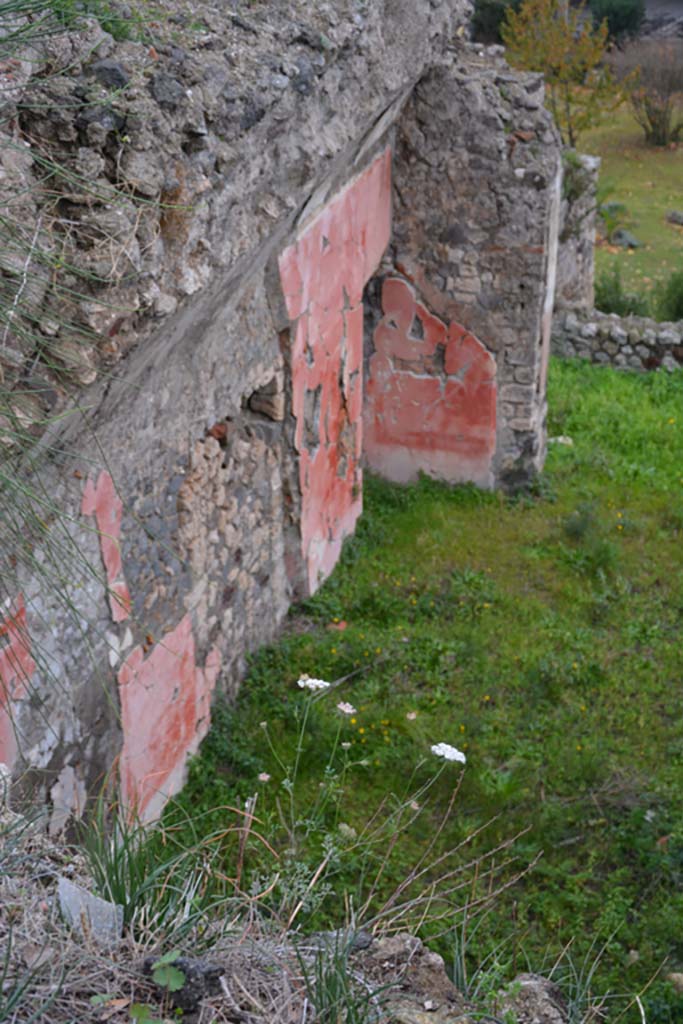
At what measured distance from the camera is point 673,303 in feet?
31.5

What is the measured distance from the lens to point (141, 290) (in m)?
→ 3.12

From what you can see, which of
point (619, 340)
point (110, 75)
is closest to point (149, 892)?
point (110, 75)

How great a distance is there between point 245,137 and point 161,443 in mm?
1081

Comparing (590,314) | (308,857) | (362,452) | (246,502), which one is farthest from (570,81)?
(308,857)

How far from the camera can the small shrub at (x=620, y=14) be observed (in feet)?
64.7

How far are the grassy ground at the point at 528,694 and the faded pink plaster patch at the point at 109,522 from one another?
1070mm

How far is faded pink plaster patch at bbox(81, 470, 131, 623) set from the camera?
11.5 feet

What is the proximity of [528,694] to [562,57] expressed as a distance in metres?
11.2

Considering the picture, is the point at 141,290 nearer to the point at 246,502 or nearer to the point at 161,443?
the point at 161,443

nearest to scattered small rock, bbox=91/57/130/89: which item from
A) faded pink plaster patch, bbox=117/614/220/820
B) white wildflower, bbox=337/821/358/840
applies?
faded pink plaster patch, bbox=117/614/220/820

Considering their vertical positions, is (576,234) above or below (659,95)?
below

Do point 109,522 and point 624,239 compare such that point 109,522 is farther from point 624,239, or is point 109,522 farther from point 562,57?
point 562,57

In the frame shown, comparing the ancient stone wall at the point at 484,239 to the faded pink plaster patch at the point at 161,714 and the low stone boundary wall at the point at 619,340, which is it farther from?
the faded pink plaster patch at the point at 161,714

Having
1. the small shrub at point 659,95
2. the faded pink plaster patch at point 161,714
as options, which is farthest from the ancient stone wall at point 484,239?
the small shrub at point 659,95
